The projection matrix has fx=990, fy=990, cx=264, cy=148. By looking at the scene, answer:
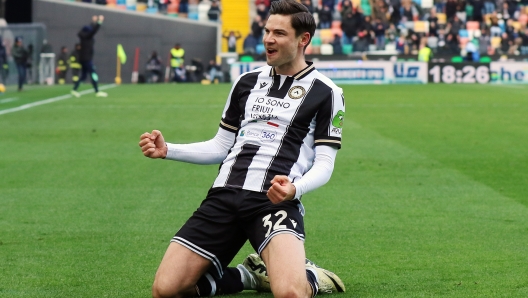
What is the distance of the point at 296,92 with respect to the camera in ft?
18.7

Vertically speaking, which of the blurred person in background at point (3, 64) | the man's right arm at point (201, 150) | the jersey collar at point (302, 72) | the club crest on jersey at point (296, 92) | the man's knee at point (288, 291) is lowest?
the blurred person in background at point (3, 64)

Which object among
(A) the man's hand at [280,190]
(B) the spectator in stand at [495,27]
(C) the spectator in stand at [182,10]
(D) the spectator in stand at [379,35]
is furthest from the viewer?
(C) the spectator in stand at [182,10]

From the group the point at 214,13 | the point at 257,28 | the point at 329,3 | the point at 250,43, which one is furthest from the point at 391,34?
the point at 214,13

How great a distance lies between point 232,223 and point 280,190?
2.36 ft

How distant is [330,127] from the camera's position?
5613 mm

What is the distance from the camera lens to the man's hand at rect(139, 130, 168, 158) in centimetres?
566

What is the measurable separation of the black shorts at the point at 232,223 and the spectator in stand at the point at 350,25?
39764 mm

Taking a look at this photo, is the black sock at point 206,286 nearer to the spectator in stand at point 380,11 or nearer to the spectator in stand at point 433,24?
the spectator in stand at point 433,24

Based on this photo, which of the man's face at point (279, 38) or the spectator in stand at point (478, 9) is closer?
the man's face at point (279, 38)

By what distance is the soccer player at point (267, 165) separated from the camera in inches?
216

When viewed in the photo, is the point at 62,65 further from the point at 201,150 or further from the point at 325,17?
the point at 201,150

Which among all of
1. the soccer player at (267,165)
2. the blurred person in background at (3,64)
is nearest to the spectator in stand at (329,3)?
the blurred person in background at (3,64)

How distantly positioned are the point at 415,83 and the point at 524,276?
33.6 meters

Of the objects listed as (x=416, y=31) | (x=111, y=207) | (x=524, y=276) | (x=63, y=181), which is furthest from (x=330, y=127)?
(x=416, y=31)
